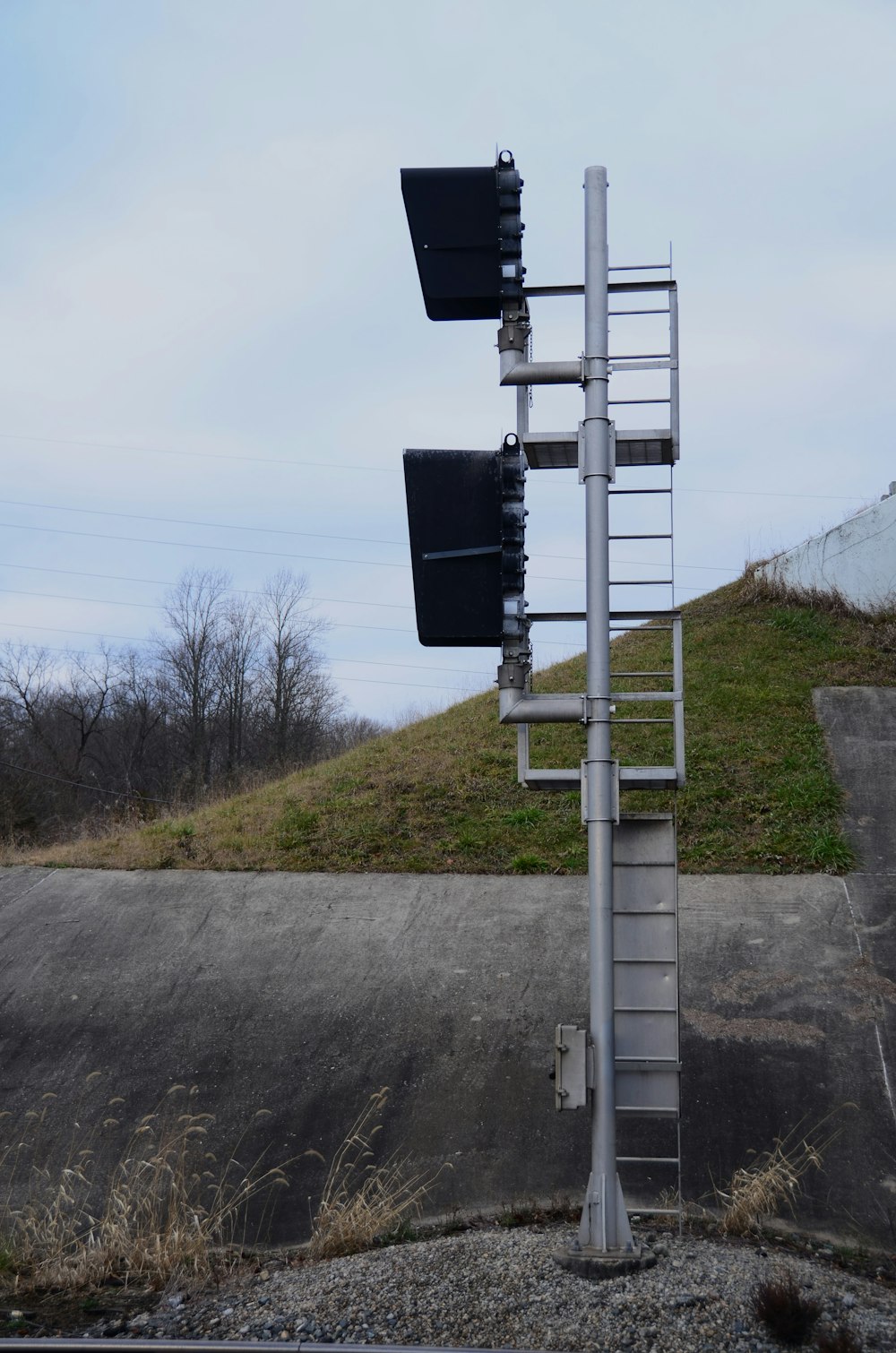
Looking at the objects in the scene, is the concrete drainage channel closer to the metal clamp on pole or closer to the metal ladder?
the metal ladder

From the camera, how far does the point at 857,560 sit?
19.0m

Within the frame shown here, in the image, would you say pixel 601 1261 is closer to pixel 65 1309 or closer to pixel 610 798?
pixel 610 798

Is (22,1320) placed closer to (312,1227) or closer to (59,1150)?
(312,1227)

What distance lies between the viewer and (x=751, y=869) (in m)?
11.9

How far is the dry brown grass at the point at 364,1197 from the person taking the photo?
21.0 ft

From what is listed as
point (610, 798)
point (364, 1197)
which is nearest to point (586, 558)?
point (610, 798)

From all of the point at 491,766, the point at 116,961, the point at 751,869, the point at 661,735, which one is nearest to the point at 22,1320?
the point at 116,961

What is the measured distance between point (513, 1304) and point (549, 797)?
32.0 feet

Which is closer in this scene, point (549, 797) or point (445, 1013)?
point (445, 1013)

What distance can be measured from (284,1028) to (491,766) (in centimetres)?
645

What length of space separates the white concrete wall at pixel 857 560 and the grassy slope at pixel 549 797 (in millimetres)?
589

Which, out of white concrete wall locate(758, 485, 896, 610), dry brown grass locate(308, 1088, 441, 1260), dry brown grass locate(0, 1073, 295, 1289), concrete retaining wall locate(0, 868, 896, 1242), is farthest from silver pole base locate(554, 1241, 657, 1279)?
white concrete wall locate(758, 485, 896, 610)

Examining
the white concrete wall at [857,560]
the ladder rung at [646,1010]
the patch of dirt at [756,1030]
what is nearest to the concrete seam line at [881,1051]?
the patch of dirt at [756,1030]

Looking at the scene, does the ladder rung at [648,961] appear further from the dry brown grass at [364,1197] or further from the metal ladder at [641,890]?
the dry brown grass at [364,1197]
